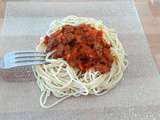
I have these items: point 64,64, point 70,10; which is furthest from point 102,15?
point 64,64

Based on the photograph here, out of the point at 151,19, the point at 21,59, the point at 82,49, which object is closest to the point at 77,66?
the point at 82,49

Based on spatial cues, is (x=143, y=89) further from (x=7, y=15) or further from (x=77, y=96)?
(x=7, y=15)

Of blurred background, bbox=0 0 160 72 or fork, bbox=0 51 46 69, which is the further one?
blurred background, bbox=0 0 160 72

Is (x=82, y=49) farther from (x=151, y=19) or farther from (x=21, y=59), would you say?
(x=151, y=19)

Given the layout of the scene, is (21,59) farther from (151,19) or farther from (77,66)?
(151,19)

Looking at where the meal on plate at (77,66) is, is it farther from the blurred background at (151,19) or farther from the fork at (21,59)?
the blurred background at (151,19)

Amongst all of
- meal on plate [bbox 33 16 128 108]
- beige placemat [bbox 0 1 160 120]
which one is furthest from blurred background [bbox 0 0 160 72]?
meal on plate [bbox 33 16 128 108]

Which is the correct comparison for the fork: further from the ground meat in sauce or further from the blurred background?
the blurred background

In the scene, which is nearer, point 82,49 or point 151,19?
point 82,49
